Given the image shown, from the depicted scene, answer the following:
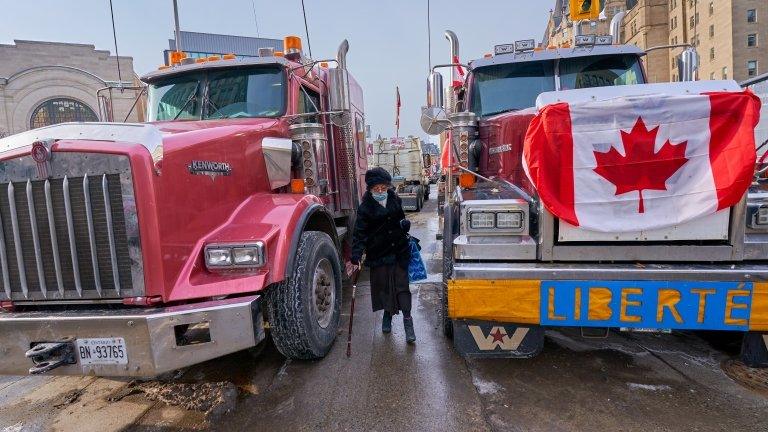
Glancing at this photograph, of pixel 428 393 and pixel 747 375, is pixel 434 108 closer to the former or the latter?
pixel 428 393

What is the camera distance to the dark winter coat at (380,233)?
383cm

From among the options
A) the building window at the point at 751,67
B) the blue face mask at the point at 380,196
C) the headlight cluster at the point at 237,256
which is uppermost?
the building window at the point at 751,67

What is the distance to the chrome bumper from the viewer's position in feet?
8.08

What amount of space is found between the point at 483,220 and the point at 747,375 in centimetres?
213

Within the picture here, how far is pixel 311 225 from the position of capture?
396 centimetres

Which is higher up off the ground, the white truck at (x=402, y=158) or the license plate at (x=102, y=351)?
the white truck at (x=402, y=158)

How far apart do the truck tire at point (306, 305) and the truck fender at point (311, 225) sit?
0.52 feet

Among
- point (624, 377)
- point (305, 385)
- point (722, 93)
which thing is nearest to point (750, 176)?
point (722, 93)

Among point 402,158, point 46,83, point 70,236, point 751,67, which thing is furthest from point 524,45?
point 751,67

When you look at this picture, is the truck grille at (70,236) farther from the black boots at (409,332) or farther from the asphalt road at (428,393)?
the black boots at (409,332)

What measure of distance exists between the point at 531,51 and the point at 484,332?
3.20m

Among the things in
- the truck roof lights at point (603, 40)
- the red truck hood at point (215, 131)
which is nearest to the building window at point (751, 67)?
the truck roof lights at point (603, 40)

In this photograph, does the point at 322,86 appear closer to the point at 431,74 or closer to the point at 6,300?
the point at 431,74

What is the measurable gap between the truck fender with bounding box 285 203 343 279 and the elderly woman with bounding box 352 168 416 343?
361mm
